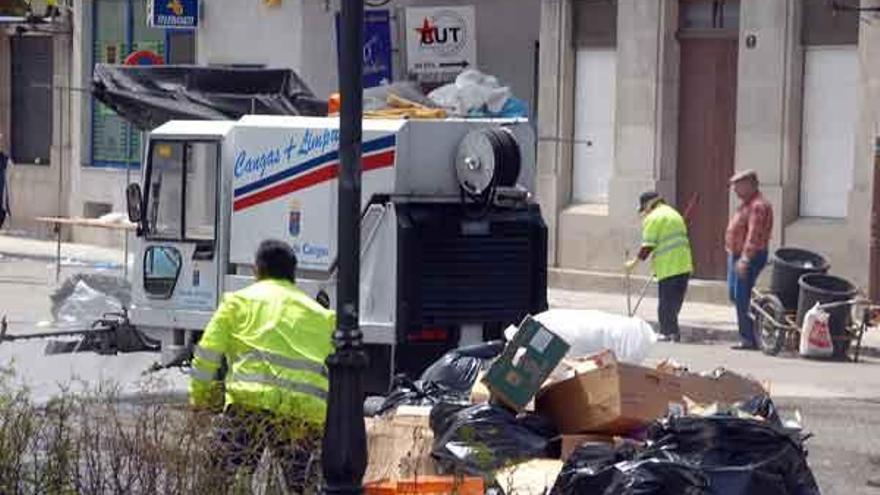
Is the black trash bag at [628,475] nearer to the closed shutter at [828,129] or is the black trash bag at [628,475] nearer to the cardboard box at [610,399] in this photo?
the cardboard box at [610,399]

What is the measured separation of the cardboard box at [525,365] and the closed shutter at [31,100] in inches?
968

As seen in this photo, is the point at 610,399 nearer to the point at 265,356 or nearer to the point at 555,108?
the point at 265,356

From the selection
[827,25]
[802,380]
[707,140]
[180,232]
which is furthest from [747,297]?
[180,232]

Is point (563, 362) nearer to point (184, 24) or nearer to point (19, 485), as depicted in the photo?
point (19, 485)

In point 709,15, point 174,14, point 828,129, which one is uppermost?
point 174,14

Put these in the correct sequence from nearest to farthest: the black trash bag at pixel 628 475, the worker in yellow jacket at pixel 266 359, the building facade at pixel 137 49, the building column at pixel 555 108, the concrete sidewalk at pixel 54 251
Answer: the black trash bag at pixel 628 475
the worker in yellow jacket at pixel 266 359
the building column at pixel 555 108
the building facade at pixel 137 49
the concrete sidewalk at pixel 54 251

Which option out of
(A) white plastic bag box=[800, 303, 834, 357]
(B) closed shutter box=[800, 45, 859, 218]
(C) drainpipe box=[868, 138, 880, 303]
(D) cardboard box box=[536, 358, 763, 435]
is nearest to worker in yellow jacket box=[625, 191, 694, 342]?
(A) white plastic bag box=[800, 303, 834, 357]

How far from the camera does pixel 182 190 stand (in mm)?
14648

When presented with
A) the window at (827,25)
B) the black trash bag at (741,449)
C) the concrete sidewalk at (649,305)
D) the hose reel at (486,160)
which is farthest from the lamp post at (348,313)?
the window at (827,25)

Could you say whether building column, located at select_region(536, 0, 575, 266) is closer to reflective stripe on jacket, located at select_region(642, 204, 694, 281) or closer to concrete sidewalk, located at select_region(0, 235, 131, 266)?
reflective stripe on jacket, located at select_region(642, 204, 694, 281)

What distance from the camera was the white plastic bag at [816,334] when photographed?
63.2 ft

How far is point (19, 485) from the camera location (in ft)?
25.4

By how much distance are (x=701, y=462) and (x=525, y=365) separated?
4.05ft

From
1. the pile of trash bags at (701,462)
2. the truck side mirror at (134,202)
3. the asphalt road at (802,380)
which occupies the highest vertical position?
the truck side mirror at (134,202)
